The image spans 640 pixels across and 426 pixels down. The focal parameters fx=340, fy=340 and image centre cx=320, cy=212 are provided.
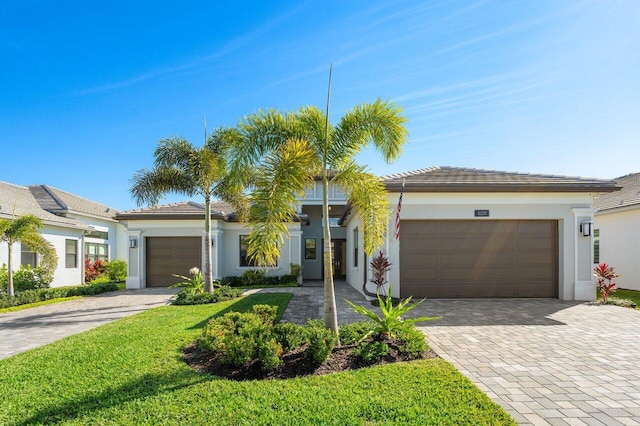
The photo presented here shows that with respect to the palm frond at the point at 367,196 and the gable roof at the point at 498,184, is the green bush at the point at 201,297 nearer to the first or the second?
the gable roof at the point at 498,184

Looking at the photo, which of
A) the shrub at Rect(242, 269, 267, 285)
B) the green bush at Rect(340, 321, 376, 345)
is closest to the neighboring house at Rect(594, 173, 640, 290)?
the green bush at Rect(340, 321, 376, 345)

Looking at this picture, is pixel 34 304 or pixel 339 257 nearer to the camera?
pixel 34 304

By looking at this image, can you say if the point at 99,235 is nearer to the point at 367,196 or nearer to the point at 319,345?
the point at 367,196

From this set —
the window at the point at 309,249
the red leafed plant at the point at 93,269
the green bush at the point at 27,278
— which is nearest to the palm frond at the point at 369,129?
the green bush at the point at 27,278

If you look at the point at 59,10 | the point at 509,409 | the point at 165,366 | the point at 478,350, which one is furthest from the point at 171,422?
the point at 59,10

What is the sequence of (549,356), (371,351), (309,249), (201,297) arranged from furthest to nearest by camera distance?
(309,249), (201,297), (549,356), (371,351)

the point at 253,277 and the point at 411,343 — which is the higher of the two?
the point at 411,343

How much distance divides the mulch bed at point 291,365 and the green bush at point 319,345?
0.35 feet

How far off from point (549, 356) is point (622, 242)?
40.2 ft

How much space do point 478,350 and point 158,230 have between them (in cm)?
1437

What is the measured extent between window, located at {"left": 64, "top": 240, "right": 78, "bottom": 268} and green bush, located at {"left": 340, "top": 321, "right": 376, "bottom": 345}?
17128 millimetres

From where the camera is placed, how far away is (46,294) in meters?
12.1

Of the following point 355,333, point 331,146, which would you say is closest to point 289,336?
point 355,333

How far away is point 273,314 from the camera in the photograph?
271 inches
